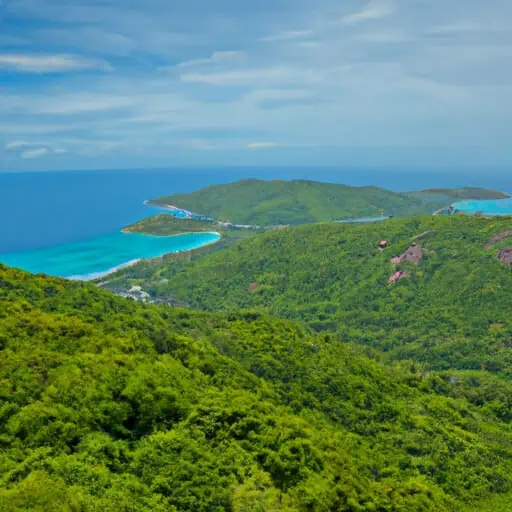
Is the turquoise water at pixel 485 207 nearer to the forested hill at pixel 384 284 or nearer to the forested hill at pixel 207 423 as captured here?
the forested hill at pixel 384 284

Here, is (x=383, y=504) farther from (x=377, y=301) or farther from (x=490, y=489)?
(x=377, y=301)

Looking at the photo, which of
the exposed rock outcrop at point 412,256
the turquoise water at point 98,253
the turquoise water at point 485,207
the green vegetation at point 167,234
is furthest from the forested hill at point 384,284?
the turquoise water at point 485,207

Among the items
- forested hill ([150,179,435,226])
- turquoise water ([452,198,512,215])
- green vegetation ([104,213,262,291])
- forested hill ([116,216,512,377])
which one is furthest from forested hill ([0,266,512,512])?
turquoise water ([452,198,512,215])

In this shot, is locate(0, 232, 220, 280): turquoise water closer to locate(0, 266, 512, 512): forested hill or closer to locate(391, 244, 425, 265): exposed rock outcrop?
locate(391, 244, 425, 265): exposed rock outcrop

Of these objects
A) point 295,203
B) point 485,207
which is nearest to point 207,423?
point 295,203

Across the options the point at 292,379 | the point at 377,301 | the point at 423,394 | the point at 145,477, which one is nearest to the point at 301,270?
the point at 377,301

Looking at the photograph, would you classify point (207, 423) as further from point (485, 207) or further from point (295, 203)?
point (485, 207)
